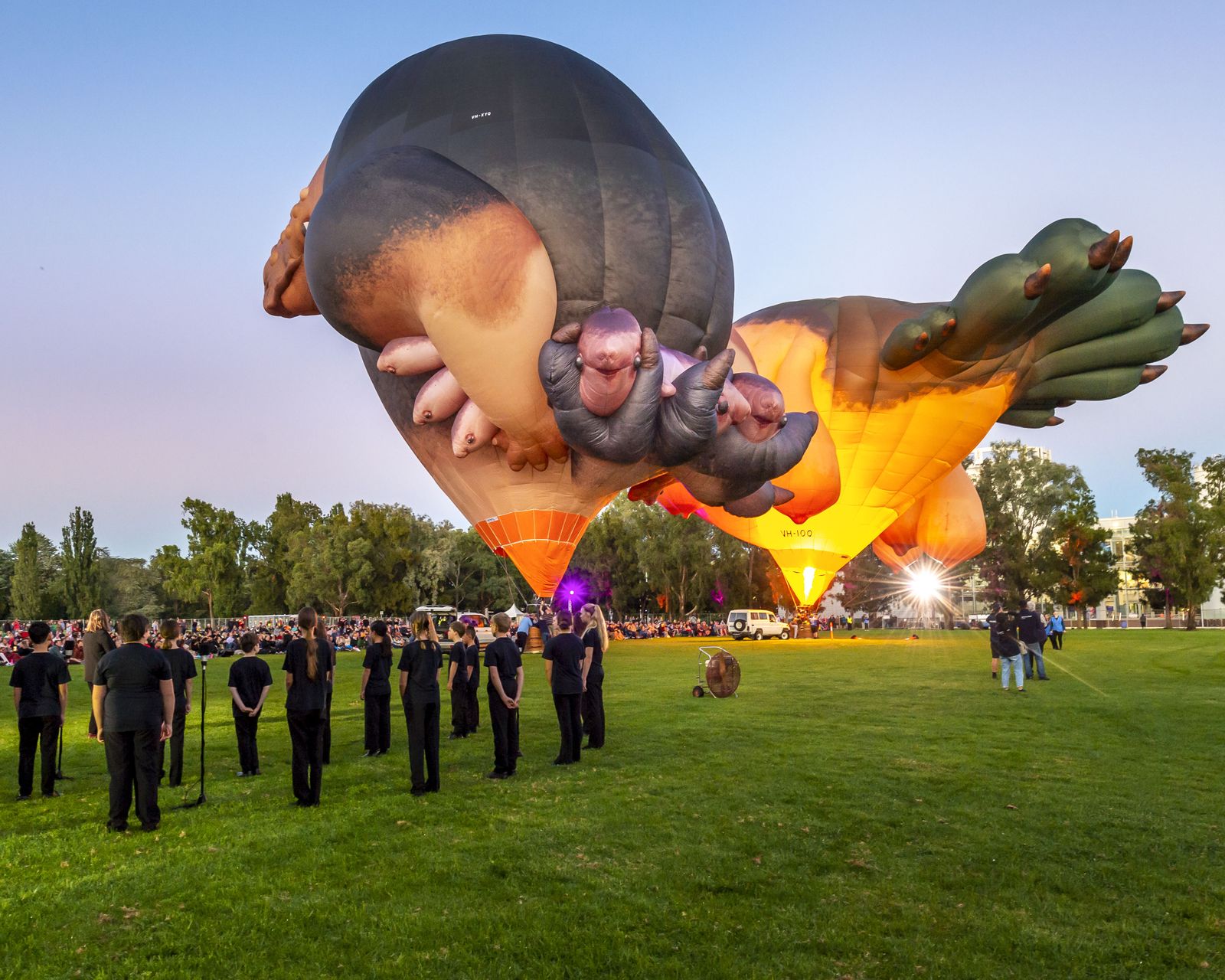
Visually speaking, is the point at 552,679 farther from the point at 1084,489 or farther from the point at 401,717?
the point at 1084,489

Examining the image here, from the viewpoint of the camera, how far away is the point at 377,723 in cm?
838

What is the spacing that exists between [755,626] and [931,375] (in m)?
19.4

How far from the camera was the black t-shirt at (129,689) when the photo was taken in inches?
210

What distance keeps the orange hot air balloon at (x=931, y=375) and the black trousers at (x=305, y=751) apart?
683 cm

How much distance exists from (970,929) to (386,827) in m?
3.27

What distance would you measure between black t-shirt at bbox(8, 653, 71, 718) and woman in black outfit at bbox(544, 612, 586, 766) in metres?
3.46

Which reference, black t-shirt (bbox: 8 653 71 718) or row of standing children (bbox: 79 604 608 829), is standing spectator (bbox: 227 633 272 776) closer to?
row of standing children (bbox: 79 604 608 829)

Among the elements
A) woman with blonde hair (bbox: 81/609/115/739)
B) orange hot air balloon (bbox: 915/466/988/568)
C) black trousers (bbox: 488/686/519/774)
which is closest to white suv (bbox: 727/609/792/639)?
orange hot air balloon (bbox: 915/466/988/568)

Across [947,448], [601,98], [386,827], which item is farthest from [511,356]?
[947,448]

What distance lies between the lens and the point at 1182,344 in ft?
48.4

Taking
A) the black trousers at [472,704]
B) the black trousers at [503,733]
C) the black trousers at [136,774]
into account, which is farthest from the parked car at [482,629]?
the black trousers at [136,774]

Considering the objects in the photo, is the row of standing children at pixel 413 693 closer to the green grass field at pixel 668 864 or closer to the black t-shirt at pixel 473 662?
the black t-shirt at pixel 473 662

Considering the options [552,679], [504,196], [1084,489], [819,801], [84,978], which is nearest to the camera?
[84,978]

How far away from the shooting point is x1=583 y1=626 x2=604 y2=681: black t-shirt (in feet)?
26.2
